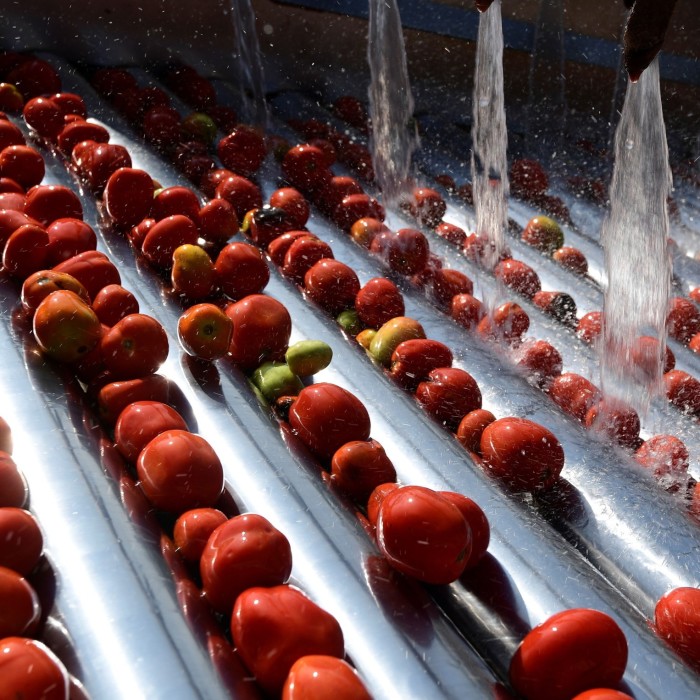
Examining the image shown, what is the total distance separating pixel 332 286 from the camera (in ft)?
6.15

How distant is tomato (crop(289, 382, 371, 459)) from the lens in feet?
4.42

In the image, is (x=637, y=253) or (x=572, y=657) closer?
(x=572, y=657)

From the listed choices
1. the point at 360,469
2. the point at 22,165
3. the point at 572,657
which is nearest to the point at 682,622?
the point at 572,657

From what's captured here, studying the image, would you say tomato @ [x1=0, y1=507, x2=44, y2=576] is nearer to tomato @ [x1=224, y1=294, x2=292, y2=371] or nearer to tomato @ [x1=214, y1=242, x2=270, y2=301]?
tomato @ [x1=224, y1=294, x2=292, y2=371]

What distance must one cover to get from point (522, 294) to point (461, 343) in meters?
0.42

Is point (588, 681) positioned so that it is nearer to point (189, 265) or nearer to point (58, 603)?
point (58, 603)

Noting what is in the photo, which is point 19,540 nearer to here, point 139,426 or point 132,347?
point 139,426

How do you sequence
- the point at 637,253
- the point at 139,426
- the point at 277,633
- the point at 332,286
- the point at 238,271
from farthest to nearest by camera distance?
the point at 637,253 → the point at 332,286 → the point at 238,271 → the point at 139,426 → the point at 277,633

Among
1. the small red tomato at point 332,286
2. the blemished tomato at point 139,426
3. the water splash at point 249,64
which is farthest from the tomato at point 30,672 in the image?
the water splash at point 249,64

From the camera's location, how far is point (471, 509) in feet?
3.85

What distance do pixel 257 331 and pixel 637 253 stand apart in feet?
3.68

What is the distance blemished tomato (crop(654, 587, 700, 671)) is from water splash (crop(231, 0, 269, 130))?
2.39m

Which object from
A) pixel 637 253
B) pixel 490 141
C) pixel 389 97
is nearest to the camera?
pixel 637 253

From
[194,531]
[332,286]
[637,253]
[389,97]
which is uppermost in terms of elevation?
[389,97]
